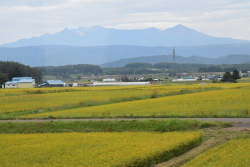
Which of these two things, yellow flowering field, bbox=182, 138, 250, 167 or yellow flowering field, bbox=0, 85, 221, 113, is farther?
yellow flowering field, bbox=0, 85, 221, 113

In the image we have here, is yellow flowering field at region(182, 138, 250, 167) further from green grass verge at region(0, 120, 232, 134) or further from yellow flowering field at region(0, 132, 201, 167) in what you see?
green grass verge at region(0, 120, 232, 134)

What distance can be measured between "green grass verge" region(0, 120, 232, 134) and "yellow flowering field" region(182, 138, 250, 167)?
219 inches

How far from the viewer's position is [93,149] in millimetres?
12961

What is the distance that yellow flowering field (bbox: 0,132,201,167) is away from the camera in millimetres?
10953

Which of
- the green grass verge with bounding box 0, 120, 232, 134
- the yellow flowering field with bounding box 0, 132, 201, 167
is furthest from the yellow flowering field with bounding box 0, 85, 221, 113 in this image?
the yellow flowering field with bounding box 0, 132, 201, 167

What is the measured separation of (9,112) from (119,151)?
64.6 ft

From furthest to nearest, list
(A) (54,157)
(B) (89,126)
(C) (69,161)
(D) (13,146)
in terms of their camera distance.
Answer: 1. (B) (89,126)
2. (D) (13,146)
3. (A) (54,157)
4. (C) (69,161)

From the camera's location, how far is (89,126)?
20562 millimetres

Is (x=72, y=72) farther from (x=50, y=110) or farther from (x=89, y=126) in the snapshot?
(x=89, y=126)

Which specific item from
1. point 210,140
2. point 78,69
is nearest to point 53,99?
point 210,140

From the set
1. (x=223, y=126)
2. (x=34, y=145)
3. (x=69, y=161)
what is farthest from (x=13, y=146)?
(x=223, y=126)

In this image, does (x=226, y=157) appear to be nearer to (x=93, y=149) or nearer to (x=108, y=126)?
(x=93, y=149)

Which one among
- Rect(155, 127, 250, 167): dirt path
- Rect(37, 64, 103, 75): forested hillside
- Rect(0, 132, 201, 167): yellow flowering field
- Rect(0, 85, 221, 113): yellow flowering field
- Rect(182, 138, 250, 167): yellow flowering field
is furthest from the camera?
Rect(37, 64, 103, 75): forested hillside

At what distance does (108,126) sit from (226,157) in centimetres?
976
